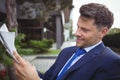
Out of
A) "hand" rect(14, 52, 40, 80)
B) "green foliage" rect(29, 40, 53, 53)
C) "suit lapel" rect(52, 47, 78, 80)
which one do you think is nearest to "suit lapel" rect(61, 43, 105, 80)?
"suit lapel" rect(52, 47, 78, 80)

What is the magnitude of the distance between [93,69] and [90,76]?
0.19ft

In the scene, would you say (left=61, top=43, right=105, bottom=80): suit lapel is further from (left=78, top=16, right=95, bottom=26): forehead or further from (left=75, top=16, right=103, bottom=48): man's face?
(left=78, top=16, right=95, bottom=26): forehead

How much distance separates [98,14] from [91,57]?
353 millimetres

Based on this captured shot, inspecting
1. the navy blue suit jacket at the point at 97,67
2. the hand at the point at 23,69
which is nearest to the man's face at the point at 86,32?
the navy blue suit jacket at the point at 97,67

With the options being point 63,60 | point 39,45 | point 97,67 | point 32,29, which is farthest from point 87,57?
point 32,29

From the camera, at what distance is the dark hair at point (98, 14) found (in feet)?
9.68

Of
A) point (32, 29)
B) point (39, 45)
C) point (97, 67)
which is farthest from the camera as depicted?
point (32, 29)

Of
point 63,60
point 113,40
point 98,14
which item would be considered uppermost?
point 98,14

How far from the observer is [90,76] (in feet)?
9.80

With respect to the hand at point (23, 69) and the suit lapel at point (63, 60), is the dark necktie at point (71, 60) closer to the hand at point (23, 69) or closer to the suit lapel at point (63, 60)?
the suit lapel at point (63, 60)

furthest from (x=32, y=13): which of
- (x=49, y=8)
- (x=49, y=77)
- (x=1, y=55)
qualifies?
(x=49, y=77)

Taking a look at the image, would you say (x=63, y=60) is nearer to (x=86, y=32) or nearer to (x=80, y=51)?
(x=80, y=51)

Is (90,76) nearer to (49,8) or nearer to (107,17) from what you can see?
(107,17)

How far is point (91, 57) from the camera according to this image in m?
3.06
